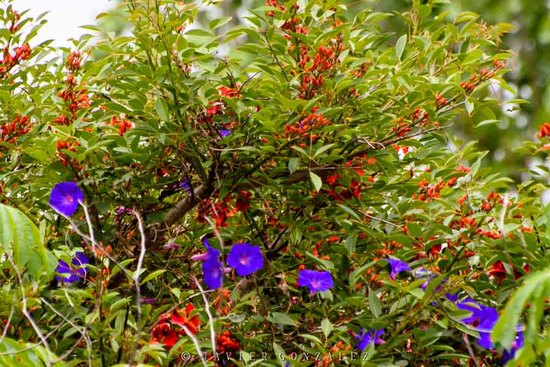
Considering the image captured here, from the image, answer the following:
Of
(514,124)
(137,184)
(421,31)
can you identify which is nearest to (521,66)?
(514,124)

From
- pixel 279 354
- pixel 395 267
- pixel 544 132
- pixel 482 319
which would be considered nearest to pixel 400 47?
pixel 544 132

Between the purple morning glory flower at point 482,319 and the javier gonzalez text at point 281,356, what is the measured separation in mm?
241

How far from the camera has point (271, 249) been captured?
200 centimetres

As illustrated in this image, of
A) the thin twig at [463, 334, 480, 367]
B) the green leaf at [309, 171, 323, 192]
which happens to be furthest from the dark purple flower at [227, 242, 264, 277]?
the thin twig at [463, 334, 480, 367]

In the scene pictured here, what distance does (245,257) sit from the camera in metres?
1.90

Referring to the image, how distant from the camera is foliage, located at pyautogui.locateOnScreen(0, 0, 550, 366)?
1797mm

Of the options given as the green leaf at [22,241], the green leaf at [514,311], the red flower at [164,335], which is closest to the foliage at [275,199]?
the red flower at [164,335]

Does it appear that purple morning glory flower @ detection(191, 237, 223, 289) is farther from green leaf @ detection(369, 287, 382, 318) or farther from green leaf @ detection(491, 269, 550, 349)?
green leaf @ detection(491, 269, 550, 349)

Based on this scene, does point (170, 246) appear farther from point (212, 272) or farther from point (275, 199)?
point (275, 199)

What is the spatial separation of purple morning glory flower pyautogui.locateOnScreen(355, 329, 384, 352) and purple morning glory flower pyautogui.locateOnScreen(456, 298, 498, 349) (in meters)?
0.18

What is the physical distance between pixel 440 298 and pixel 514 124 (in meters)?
5.16

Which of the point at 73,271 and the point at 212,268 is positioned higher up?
the point at 73,271

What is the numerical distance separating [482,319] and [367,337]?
237mm

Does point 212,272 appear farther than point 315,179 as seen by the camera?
Yes
